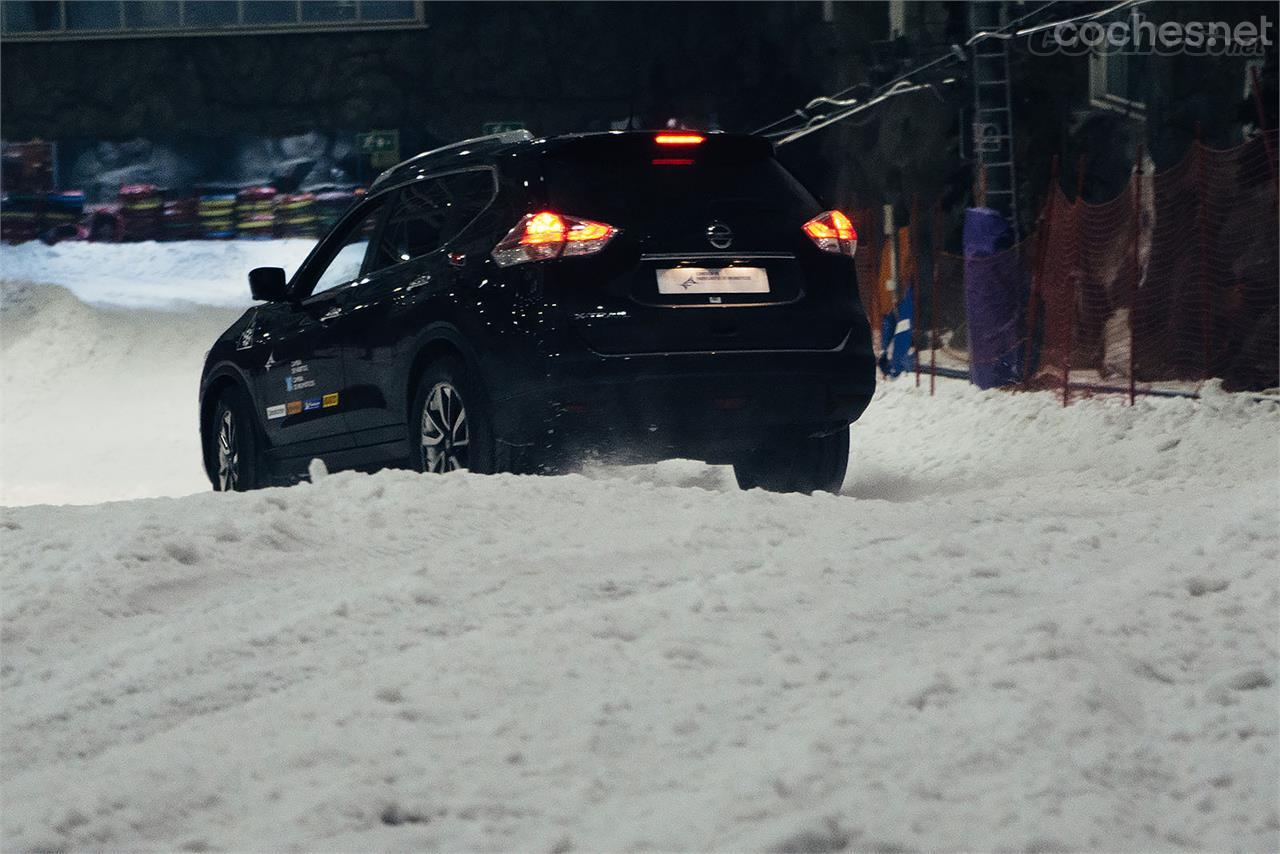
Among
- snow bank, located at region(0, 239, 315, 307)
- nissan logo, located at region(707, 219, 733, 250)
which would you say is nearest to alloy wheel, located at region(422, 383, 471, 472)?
nissan logo, located at region(707, 219, 733, 250)

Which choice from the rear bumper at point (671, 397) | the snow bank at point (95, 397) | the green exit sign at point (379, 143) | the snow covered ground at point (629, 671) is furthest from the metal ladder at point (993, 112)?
the green exit sign at point (379, 143)

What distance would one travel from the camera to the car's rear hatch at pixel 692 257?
782 centimetres

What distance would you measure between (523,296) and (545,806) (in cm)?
413

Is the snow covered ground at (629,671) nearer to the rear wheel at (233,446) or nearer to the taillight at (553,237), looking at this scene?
the taillight at (553,237)

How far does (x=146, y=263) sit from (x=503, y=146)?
121 feet

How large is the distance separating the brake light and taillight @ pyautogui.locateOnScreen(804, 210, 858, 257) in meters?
0.63

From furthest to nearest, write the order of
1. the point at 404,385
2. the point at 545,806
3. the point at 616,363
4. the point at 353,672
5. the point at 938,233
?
1. the point at 938,233
2. the point at 404,385
3. the point at 616,363
4. the point at 353,672
5. the point at 545,806

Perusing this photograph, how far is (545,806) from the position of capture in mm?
3924

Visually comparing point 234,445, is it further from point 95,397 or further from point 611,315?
point 95,397

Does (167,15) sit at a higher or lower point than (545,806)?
higher

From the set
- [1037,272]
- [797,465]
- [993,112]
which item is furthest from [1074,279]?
[797,465]

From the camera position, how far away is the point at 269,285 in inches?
381

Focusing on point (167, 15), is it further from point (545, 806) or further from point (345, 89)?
point (545, 806)

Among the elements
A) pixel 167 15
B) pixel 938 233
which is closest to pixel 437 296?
pixel 938 233
